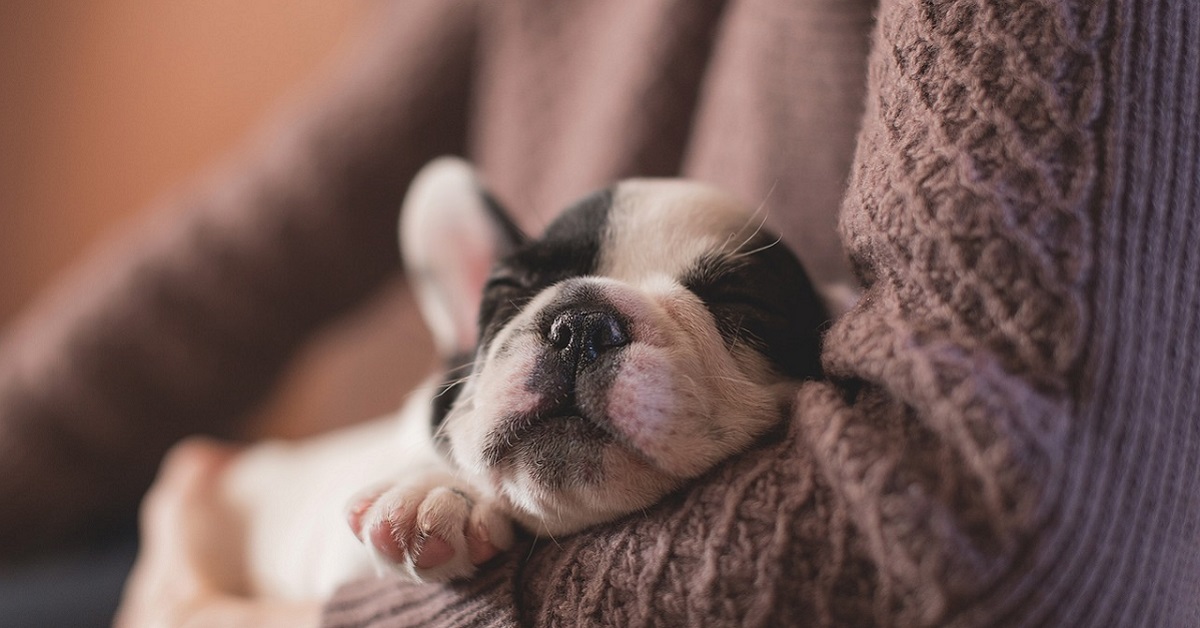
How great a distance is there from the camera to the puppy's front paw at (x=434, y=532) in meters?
0.59

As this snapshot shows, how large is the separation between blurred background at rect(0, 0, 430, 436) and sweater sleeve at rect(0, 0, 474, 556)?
0.92 metres

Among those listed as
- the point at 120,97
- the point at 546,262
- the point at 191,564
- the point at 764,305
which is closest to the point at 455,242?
the point at 546,262

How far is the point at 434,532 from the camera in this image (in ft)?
1.96

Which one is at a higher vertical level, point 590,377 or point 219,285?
point 219,285

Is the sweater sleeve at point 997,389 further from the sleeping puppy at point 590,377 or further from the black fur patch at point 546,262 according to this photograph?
the black fur patch at point 546,262

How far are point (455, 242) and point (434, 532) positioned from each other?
401mm

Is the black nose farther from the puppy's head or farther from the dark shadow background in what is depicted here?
the dark shadow background

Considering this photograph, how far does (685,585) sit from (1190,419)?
28 cm

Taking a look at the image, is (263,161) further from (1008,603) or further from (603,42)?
(1008,603)

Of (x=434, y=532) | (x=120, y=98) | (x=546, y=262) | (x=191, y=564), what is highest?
(x=120, y=98)

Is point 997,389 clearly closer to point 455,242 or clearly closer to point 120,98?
point 455,242

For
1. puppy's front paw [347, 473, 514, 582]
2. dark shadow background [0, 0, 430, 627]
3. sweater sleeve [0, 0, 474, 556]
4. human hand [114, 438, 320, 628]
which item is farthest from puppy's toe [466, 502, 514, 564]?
dark shadow background [0, 0, 430, 627]

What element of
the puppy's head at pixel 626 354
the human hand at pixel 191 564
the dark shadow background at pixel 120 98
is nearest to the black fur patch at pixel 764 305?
the puppy's head at pixel 626 354

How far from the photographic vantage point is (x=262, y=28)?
2.37 meters
